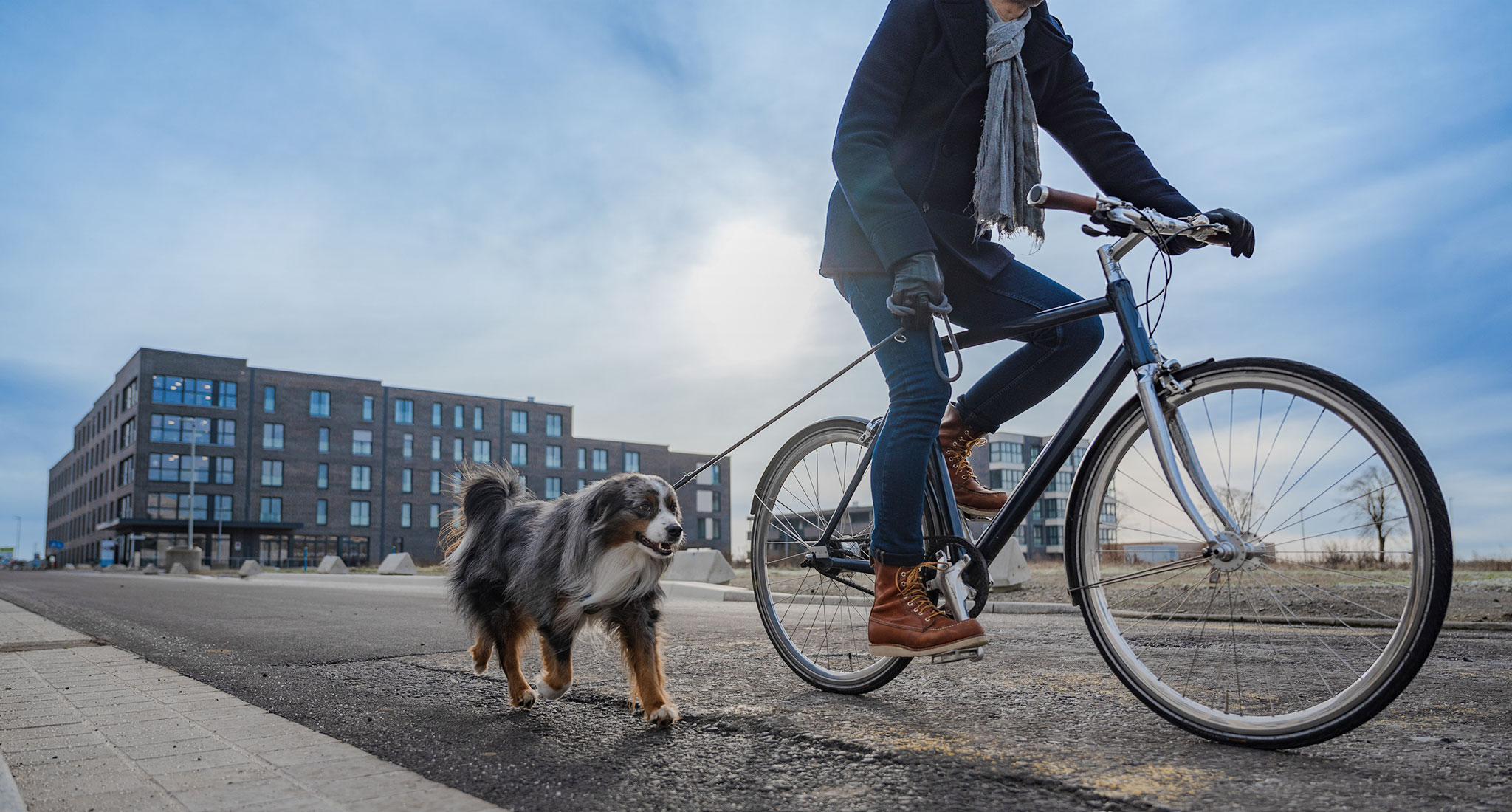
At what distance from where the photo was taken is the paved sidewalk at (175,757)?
200 cm

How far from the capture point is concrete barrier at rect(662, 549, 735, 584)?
604 inches

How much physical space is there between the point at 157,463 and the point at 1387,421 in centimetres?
7546

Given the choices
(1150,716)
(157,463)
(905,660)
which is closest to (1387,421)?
(1150,716)

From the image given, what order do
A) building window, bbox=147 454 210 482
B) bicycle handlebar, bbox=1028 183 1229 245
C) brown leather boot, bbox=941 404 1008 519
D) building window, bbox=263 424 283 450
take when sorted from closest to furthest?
bicycle handlebar, bbox=1028 183 1229 245 → brown leather boot, bbox=941 404 1008 519 → building window, bbox=147 454 210 482 → building window, bbox=263 424 283 450

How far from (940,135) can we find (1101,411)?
1.06 metres

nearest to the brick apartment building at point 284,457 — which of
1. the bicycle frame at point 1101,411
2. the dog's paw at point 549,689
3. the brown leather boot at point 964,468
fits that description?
the dog's paw at point 549,689

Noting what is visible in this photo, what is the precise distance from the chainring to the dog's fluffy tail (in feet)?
5.91

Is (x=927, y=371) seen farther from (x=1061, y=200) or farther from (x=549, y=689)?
(x=549, y=689)

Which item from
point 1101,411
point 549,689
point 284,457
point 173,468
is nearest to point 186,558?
point 173,468

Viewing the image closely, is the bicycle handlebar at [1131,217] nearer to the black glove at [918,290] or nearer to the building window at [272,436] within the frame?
the black glove at [918,290]

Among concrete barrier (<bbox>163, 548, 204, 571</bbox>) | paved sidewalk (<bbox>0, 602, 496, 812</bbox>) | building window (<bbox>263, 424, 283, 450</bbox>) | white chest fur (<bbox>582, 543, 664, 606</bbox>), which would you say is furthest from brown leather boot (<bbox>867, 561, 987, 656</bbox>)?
building window (<bbox>263, 424, 283, 450</bbox>)

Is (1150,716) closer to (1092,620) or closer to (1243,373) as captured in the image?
(1092,620)

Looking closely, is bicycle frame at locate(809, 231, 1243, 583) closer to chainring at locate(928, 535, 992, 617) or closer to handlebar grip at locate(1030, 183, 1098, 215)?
chainring at locate(928, 535, 992, 617)

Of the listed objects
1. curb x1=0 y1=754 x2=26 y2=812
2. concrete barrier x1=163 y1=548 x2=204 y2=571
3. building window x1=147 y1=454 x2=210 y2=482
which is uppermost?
building window x1=147 y1=454 x2=210 y2=482
